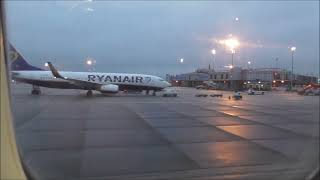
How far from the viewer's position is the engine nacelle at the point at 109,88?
2366 cm

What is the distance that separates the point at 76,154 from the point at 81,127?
3.10 m

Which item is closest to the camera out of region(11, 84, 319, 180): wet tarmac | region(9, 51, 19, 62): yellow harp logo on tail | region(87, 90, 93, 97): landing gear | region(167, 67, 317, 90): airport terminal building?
region(9, 51, 19, 62): yellow harp logo on tail

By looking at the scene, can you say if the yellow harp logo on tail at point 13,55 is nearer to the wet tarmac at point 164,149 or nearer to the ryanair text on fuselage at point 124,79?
the wet tarmac at point 164,149

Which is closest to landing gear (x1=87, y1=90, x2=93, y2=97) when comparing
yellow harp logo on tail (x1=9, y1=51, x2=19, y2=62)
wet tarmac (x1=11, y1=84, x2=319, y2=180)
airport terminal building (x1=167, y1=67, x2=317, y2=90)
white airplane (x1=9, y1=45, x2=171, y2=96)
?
white airplane (x1=9, y1=45, x2=171, y2=96)

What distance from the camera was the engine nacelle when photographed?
23.7 metres

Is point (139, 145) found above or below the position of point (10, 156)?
below

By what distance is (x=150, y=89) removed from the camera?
30.9m

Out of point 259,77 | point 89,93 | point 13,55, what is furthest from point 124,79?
point 13,55

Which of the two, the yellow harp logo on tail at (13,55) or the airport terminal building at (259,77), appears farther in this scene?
the airport terminal building at (259,77)

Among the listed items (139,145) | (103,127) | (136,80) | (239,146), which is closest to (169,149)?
(139,145)

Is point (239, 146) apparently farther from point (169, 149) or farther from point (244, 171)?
Answer: point (244, 171)

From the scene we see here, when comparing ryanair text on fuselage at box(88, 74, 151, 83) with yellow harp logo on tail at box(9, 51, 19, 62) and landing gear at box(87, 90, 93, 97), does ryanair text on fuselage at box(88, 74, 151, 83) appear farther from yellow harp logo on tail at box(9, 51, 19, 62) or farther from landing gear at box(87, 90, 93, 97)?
yellow harp logo on tail at box(9, 51, 19, 62)

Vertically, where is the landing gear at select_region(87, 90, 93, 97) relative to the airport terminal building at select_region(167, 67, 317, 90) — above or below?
below

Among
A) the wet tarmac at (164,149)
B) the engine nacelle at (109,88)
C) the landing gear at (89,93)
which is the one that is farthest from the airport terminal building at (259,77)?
the landing gear at (89,93)
